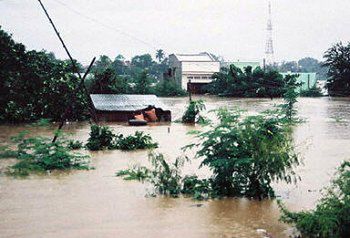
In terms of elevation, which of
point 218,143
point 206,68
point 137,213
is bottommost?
point 137,213

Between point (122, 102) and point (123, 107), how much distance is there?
434 mm

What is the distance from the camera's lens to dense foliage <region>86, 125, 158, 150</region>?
15.7 meters

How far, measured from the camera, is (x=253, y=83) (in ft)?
145

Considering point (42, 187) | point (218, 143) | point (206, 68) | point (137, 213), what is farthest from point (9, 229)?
point (206, 68)

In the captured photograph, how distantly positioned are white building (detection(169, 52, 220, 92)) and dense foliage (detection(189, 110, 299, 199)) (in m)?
42.0

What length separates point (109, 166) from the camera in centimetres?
1312

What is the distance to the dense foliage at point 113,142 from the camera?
1570 centimetres

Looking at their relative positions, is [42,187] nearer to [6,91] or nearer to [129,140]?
[129,140]

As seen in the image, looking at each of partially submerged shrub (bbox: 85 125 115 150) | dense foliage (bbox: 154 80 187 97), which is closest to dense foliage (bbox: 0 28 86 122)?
partially submerged shrub (bbox: 85 125 115 150)

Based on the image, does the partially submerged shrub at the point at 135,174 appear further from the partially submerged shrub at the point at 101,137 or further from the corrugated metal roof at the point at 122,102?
the corrugated metal roof at the point at 122,102

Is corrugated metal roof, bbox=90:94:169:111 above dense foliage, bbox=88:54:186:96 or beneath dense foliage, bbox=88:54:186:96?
beneath

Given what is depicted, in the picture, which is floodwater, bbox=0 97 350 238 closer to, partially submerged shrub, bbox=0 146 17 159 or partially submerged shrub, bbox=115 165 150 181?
partially submerged shrub, bbox=115 165 150 181

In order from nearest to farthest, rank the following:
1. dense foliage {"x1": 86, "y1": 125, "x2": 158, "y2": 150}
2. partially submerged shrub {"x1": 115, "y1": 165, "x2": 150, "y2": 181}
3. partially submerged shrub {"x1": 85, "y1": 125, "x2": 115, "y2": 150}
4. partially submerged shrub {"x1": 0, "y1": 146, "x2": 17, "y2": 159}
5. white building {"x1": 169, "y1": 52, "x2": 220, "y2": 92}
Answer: partially submerged shrub {"x1": 115, "y1": 165, "x2": 150, "y2": 181} < partially submerged shrub {"x1": 0, "y1": 146, "x2": 17, "y2": 159} < dense foliage {"x1": 86, "y1": 125, "x2": 158, "y2": 150} < partially submerged shrub {"x1": 85, "y1": 125, "x2": 115, "y2": 150} < white building {"x1": 169, "y1": 52, "x2": 220, "y2": 92}

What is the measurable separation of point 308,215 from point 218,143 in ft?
9.56
